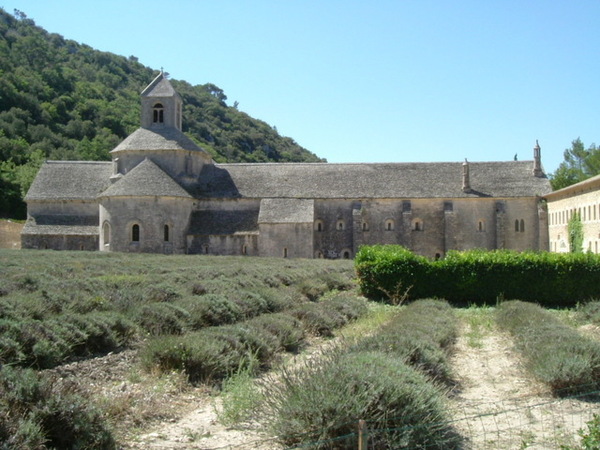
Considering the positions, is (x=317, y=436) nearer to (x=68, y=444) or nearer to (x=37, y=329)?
(x=68, y=444)

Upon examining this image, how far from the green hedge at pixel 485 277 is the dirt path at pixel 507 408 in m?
10.6

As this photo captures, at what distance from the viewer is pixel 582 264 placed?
77.4 ft

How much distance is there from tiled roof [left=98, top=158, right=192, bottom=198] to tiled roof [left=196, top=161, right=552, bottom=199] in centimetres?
335

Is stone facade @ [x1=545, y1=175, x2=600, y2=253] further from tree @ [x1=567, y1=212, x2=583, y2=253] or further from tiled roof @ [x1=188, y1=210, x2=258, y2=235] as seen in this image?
tiled roof @ [x1=188, y1=210, x2=258, y2=235]

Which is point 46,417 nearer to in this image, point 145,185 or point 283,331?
point 283,331

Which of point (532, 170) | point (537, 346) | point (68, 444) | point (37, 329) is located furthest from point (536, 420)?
point (532, 170)

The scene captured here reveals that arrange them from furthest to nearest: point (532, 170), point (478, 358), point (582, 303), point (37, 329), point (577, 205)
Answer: point (532, 170), point (577, 205), point (582, 303), point (478, 358), point (37, 329)

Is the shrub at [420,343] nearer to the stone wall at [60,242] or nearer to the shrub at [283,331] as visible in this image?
the shrub at [283,331]

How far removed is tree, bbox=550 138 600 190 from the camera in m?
66.2

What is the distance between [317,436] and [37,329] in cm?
631

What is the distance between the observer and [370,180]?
1986 inches

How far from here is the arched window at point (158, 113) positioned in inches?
2035

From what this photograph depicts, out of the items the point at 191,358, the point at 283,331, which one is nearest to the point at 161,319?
the point at 283,331

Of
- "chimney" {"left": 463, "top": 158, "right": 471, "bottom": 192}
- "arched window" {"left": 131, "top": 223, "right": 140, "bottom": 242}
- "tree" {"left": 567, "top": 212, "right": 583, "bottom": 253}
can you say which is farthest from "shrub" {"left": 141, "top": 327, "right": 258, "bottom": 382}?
"chimney" {"left": 463, "top": 158, "right": 471, "bottom": 192}
